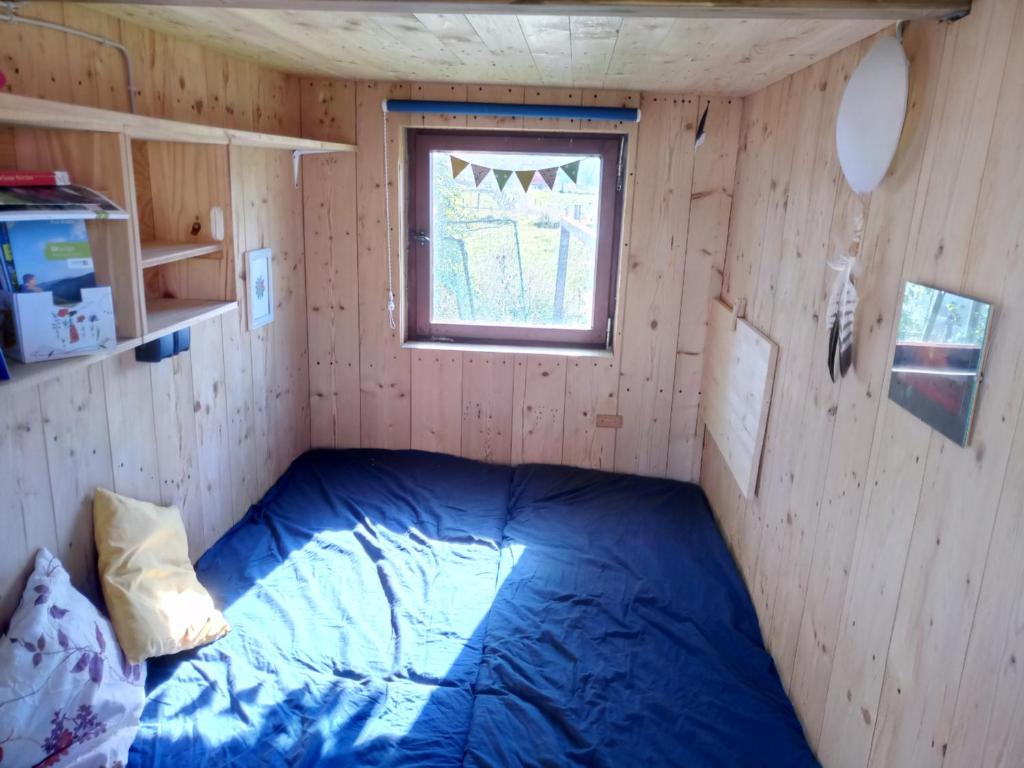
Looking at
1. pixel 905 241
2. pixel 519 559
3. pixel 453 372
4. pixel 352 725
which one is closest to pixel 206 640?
pixel 352 725

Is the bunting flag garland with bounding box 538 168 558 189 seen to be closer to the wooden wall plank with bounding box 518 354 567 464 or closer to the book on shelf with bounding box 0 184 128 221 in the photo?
the wooden wall plank with bounding box 518 354 567 464

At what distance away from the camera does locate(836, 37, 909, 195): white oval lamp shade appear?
1.43 m

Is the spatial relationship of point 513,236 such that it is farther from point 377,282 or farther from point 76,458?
point 76,458

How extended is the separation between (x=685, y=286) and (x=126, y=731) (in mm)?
2504

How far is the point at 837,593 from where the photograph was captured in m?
1.67

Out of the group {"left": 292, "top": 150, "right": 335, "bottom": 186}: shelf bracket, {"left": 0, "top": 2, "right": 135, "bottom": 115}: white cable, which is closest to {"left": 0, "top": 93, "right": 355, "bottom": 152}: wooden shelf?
{"left": 0, "top": 2, "right": 135, "bottom": 115}: white cable

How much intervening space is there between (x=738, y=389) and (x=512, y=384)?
1.09 metres

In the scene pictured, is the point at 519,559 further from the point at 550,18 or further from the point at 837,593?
the point at 550,18

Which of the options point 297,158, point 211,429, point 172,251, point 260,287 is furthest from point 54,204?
point 297,158

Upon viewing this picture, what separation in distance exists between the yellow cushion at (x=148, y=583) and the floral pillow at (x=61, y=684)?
6 cm

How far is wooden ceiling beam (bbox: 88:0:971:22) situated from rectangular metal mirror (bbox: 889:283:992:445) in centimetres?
48

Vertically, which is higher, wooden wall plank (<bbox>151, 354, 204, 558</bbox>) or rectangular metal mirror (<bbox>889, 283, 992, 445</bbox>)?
rectangular metal mirror (<bbox>889, 283, 992, 445</bbox>)

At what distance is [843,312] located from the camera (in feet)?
5.38

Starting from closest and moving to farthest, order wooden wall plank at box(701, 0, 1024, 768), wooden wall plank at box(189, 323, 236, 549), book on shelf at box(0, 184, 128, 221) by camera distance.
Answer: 1. wooden wall plank at box(701, 0, 1024, 768)
2. book on shelf at box(0, 184, 128, 221)
3. wooden wall plank at box(189, 323, 236, 549)
